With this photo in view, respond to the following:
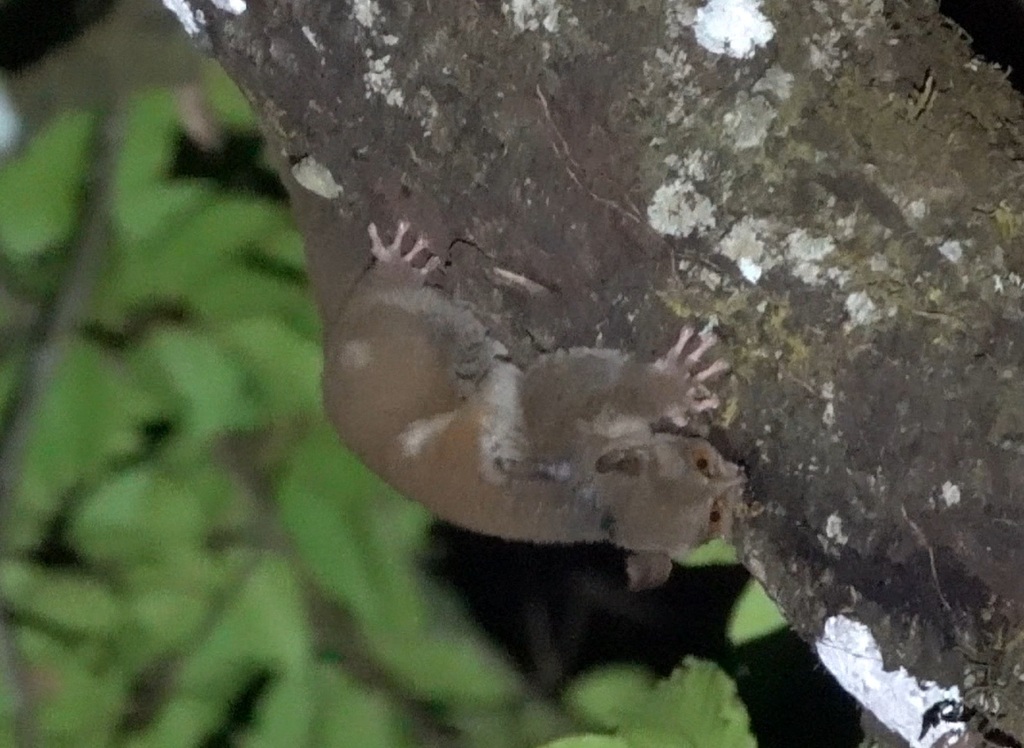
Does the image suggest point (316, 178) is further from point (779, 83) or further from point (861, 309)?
point (861, 309)

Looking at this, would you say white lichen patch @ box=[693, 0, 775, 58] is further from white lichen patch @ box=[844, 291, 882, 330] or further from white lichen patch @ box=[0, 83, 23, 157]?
white lichen patch @ box=[0, 83, 23, 157]

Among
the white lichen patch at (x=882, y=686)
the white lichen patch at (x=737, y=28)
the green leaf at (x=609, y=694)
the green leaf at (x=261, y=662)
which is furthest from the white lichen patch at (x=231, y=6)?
the green leaf at (x=609, y=694)

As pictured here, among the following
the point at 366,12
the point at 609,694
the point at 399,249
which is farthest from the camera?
the point at 609,694

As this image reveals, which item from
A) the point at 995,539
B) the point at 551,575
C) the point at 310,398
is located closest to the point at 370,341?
the point at 310,398

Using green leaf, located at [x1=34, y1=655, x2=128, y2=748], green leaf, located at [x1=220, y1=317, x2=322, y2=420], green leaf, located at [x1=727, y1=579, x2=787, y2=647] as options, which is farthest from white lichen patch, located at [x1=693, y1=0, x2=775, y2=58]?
green leaf, located at [x1=34, y1=655, x2=128, y2=748]

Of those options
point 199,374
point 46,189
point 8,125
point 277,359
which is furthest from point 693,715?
point 8,125

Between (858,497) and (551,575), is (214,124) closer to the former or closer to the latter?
(551,575)
